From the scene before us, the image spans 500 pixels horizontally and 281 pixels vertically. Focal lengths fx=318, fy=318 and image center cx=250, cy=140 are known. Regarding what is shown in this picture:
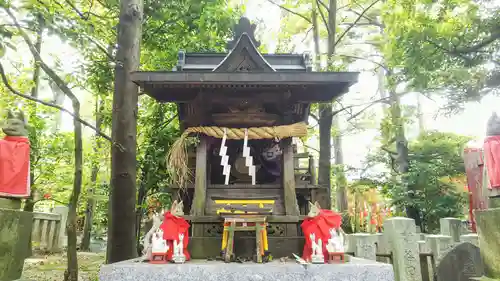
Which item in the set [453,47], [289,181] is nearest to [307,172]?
[289,181]

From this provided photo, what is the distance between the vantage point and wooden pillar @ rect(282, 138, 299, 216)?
5688 mm

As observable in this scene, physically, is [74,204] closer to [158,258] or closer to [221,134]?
[158,258]

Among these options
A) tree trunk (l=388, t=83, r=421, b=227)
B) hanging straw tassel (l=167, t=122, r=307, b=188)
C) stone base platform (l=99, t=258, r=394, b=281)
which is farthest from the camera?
tree trunk (l=388, t=83, r=421, b=227)

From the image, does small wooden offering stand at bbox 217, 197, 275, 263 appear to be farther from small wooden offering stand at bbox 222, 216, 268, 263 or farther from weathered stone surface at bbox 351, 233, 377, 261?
weathered stone surface at bbox 351, 233, 377, 261

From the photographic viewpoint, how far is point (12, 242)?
4512mm

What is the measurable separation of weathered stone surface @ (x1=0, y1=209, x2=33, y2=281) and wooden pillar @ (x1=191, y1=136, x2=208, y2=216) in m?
2.55

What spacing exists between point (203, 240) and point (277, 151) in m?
2.34

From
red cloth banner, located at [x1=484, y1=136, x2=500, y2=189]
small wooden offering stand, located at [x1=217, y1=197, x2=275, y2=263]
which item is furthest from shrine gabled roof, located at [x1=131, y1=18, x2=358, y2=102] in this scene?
red cloth banner, located at [x1=484, y1=136, x2=500, y2=189]

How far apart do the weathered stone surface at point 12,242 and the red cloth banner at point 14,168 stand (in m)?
0.30

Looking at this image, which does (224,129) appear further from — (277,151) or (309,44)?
(309,44)

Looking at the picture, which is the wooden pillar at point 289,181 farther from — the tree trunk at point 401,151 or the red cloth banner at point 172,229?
the tree trunk at point 401,151

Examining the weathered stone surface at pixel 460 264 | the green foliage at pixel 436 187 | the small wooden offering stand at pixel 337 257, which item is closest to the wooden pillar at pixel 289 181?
the small wooden offering stand at pixel 337 257

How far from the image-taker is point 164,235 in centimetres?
→ 489

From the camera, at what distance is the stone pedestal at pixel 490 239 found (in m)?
5.45
